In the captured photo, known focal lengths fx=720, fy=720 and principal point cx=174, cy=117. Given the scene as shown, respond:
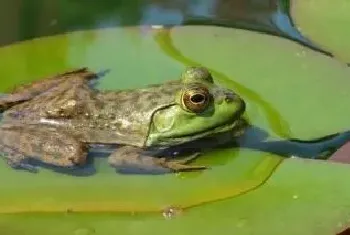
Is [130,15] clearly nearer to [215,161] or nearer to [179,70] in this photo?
[179,70]

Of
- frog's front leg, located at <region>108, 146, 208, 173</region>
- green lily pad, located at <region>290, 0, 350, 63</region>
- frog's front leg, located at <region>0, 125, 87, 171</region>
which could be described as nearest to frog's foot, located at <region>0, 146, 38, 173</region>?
frog's front leg, located at <region>0, 125, 87, 171</region>

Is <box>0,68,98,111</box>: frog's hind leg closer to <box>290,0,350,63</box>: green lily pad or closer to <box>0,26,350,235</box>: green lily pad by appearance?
<box>0,26,350,235</box>: green lily pad

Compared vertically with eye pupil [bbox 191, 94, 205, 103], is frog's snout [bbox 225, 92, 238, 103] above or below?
below

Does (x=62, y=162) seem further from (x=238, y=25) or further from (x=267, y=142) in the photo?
(x=238, y=25)

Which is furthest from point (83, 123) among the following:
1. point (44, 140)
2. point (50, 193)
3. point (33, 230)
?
point (33, 230)

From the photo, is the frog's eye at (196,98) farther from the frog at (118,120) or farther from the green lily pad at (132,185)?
the green lily pad at (132,185)
